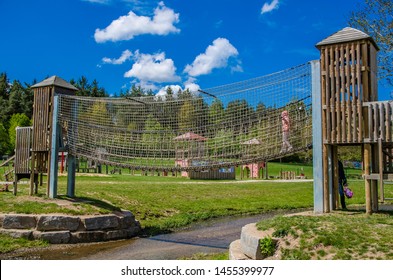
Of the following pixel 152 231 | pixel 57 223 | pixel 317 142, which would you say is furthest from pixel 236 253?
pixel 152 231

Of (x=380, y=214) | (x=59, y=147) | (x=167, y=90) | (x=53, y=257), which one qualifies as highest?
(x=167, y=90)

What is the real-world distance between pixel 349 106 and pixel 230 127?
327 centimetres

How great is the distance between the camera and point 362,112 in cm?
955

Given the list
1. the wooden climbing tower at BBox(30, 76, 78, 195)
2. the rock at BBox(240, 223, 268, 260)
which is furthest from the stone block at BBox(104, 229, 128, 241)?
the rock at BBox(240, 223, 268, 260)

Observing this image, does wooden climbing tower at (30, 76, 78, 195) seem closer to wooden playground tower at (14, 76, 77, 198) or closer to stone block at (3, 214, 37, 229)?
wooden playground tower at (14, 76, 77, 198)

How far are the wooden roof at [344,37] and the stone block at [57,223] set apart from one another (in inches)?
314

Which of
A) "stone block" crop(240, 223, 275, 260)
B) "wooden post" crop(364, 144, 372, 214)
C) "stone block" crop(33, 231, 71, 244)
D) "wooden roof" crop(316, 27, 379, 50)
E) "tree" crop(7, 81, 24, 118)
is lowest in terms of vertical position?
"stone block" crop(33, 231, 71, 244)

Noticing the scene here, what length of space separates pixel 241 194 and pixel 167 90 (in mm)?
65688

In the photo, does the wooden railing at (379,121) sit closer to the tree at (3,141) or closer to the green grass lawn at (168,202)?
the green grass lawn at (168,202)

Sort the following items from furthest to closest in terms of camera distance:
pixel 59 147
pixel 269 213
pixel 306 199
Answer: pixel 306 199
pixel 269 213
pixel 59 147

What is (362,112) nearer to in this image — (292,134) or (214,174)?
(292,134)

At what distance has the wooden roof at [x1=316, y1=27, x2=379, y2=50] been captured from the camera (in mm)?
9633

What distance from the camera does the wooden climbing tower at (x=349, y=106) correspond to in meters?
9.45
